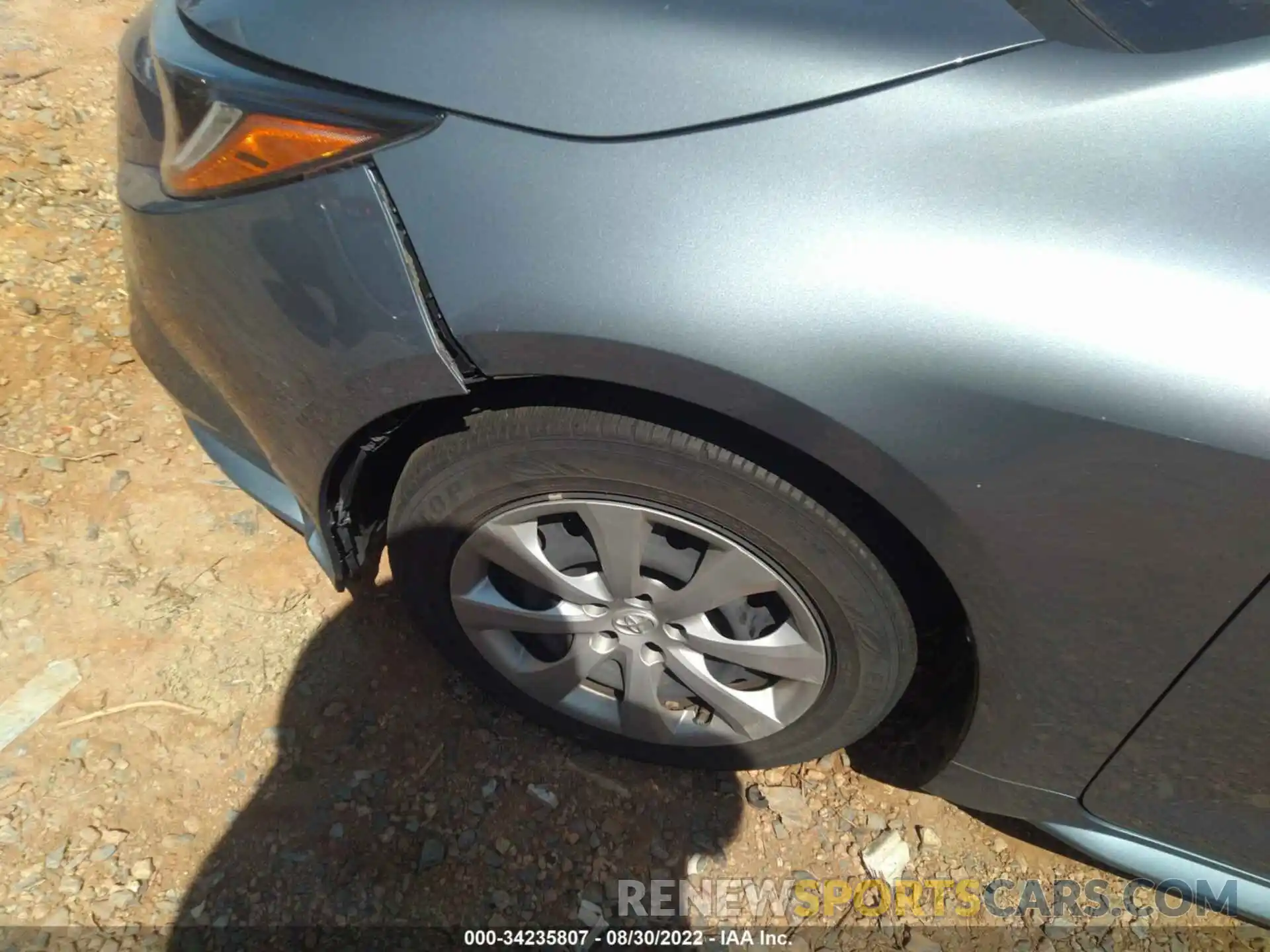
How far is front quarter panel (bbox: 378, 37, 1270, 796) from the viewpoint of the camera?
999mm

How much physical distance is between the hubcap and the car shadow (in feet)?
0.63

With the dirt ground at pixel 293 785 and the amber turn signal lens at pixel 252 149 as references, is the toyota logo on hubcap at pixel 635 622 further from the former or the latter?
the amber turn signal lens at pixel 252 149

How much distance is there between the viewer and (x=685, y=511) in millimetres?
1367

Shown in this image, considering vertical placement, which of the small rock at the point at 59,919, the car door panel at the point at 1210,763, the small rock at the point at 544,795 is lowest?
the small rock at the point at 59,919

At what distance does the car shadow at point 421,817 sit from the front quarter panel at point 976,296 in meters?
0.97

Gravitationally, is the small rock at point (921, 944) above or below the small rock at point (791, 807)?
below

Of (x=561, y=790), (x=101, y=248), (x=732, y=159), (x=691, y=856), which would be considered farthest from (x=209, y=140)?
(x=101, y=248)

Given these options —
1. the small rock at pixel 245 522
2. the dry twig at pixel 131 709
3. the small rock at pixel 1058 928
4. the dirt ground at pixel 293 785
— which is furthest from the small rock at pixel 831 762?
the small rock at pixel 245 522

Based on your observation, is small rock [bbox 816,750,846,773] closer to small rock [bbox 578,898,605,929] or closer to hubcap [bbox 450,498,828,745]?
hubcap [bbox 450,498,828,745]

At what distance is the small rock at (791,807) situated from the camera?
6.16 ft

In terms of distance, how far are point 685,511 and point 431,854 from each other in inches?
37.0

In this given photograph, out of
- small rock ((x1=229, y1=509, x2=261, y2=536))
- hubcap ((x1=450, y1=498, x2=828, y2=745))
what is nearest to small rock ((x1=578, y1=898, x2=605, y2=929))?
hubcap ((x1=450, y1=498, x2=828, y2=745))

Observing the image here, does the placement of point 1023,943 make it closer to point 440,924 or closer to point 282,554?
point 440,924

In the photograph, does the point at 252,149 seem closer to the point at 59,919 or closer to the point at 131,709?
the point at 131,709
